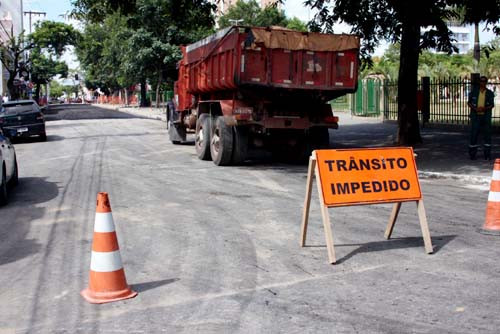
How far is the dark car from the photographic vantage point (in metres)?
23.3

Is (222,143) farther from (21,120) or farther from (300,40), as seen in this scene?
(21,120)

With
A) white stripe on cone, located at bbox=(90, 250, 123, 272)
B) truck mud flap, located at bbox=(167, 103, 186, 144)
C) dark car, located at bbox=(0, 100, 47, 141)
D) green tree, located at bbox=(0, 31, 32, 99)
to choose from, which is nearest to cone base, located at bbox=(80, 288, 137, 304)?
white stripe on cone, located at bbox=(90, 250, 123, 272)

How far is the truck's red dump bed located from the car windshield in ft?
38.5

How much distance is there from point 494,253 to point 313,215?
2.78 meters

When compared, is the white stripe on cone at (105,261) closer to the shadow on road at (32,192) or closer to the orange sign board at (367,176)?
the orange sign board at (367,176)

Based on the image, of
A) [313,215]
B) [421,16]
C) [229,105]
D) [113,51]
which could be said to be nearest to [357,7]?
[421,16]

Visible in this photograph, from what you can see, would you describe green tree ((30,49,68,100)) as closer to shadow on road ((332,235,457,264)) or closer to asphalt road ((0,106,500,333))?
asphalt road ((0,106,500,333))

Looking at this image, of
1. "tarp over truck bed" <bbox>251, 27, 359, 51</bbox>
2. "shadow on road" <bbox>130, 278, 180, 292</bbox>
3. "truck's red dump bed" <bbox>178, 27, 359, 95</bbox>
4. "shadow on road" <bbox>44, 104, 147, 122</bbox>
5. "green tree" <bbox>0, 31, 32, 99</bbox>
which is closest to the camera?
"shadow on road" <bbox>130, 278, 180, 292</bbox>

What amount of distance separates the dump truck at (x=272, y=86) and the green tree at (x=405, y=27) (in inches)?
120

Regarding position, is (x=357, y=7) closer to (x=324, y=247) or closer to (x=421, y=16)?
(x=421, y=16)

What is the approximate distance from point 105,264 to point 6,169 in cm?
609

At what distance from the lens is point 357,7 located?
1873cm

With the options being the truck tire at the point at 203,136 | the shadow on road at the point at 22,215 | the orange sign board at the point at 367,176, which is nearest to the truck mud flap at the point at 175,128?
the truck tire at the point at 203,136

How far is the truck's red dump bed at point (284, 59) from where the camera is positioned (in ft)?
43.7
